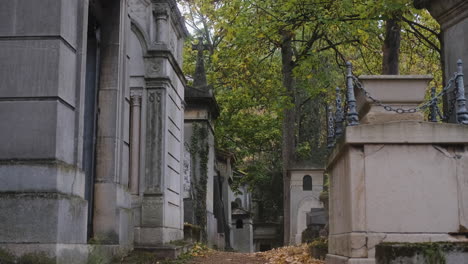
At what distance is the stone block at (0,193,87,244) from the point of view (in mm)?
4738

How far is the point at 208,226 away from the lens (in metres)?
17.0

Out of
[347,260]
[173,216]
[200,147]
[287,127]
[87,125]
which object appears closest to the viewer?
[347,260]

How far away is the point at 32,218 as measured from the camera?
4.76 meters

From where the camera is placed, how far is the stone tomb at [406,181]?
19.9 feet

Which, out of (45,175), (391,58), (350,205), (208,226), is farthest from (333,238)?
(208,226)

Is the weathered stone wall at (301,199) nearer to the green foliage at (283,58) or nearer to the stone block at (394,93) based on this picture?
the green foliage at (283,58)

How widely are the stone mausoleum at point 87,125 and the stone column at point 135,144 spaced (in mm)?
17

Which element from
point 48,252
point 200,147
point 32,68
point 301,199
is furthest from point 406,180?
point 301,199

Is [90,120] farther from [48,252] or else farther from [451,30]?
[451,30]

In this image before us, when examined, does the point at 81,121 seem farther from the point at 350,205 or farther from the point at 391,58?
the point at 391,58

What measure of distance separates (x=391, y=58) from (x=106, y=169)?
8.66 m

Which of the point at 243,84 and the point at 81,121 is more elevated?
the point at 243,84

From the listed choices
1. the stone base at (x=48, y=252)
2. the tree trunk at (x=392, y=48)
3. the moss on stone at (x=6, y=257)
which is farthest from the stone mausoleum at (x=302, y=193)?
the moss on stone at (x=6, y=257)

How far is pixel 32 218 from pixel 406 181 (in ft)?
12.6
